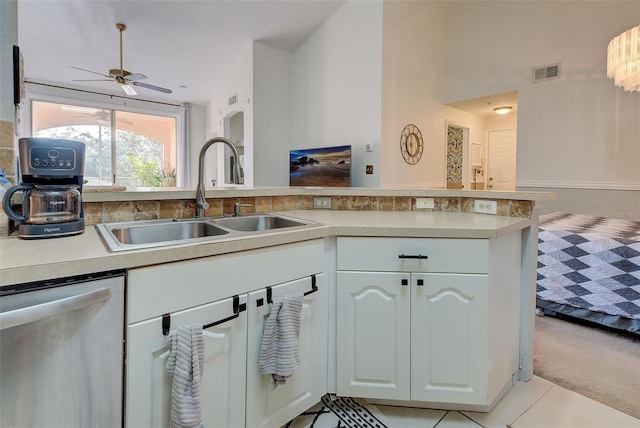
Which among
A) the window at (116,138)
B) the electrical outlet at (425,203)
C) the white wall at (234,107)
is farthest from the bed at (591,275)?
the window at (116,138)

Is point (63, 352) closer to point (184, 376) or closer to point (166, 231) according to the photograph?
point (184, 376)

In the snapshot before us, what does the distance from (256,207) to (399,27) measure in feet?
11.9

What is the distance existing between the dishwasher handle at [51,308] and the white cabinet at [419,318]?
34.8 inches

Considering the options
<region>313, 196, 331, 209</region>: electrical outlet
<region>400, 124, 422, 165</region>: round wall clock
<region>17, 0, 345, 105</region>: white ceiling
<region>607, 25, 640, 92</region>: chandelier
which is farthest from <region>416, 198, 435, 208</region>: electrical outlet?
<region>17, 0, 345, 105</region>: white ceiling

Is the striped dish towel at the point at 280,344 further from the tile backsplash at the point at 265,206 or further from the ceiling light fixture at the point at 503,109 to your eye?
the ceiling light fixture at the point at 503,109

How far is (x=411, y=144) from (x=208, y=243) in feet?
13.5

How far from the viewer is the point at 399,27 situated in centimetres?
423

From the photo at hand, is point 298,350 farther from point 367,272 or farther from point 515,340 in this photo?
point 515,340

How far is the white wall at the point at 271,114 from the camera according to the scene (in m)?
5.02

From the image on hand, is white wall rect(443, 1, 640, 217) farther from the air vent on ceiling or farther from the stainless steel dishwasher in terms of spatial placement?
the stainless steel dishwasher

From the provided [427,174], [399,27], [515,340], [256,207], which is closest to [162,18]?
[399,27]

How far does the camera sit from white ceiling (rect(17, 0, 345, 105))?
3955 millimetres

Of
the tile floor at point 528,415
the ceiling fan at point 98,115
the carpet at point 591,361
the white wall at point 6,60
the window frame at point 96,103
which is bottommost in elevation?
Result: the tile floor at point 528,415

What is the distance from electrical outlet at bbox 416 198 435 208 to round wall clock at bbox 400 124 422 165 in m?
2.65
